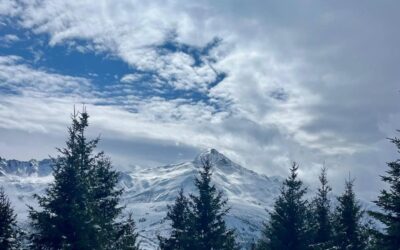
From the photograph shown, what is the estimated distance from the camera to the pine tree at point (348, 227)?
33219 mm

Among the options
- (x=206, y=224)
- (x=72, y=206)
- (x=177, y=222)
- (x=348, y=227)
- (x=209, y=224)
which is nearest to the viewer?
(x=72, y=206)

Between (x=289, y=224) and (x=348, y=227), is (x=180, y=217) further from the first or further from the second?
(x=348, y=227)

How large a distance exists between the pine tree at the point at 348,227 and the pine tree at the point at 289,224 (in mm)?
2239

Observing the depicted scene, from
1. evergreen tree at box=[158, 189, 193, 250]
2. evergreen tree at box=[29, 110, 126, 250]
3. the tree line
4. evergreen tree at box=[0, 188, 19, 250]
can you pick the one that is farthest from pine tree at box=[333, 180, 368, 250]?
evergreen tree at box=[0, 188, 19, 250]

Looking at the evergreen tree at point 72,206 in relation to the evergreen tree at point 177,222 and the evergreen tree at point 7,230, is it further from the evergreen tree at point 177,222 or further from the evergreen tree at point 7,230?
the evergreen tree at point 177,222

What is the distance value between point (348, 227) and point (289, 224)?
4522 millimetres

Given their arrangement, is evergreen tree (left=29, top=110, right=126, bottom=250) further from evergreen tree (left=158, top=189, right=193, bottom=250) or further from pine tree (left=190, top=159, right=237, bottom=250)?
evergreen tree (left=158, top=189, right=193, bottom=250)

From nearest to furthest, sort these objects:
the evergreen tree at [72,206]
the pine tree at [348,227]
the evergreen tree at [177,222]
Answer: the evergreen tree at [72,206]
the pine tree at [348,227]
the evergreen tree at [177,222]

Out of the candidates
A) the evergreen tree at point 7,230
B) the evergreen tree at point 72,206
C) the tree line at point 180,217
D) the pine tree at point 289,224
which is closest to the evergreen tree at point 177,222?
the tree line at point 180,217

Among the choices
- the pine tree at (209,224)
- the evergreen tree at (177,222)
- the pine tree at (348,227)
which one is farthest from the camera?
the evergreen tree at (177,222)

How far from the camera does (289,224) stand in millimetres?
33156

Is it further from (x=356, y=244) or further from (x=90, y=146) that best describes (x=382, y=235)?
(x=90, y=146)

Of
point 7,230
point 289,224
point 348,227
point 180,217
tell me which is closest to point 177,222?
point 180,217

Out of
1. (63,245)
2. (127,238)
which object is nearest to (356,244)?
(127,238)
